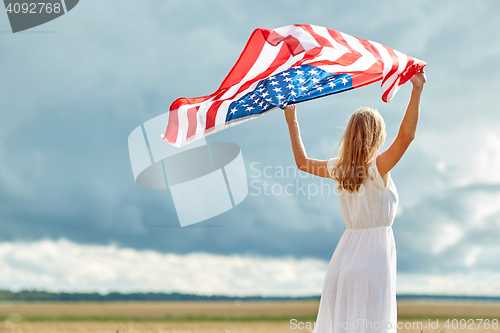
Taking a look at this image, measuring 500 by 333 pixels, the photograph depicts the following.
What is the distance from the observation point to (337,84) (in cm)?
531

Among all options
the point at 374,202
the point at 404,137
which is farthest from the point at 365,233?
the point at 404,137

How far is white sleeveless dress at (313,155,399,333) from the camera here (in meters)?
3.58

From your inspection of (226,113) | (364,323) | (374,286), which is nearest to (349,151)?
(374,286)

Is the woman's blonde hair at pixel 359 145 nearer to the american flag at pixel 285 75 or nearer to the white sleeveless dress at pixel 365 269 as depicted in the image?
the white sleeveless dress at pixel 365 269

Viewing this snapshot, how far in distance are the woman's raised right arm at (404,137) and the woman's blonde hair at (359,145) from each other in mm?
155

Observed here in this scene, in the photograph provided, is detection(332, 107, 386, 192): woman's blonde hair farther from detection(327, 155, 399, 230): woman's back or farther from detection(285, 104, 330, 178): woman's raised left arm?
detection(285, 104, 330, 178): woman's raised left arm

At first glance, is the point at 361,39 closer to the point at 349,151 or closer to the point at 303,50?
the point at 303,50

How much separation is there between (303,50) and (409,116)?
5.60ft

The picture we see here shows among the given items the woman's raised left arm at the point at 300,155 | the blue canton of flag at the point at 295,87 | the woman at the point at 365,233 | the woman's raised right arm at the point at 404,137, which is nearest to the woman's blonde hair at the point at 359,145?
the woman at the point at 365,233

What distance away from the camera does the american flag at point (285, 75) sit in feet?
14.9

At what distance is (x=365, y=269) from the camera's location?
3.62m

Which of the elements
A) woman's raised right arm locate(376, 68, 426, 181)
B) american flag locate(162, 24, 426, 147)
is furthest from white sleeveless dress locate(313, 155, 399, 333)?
american flag locate(162, 24, 426, 147)

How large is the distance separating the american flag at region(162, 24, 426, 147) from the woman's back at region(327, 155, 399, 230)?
3.93 feet

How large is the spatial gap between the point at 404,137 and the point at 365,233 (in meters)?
1.06
